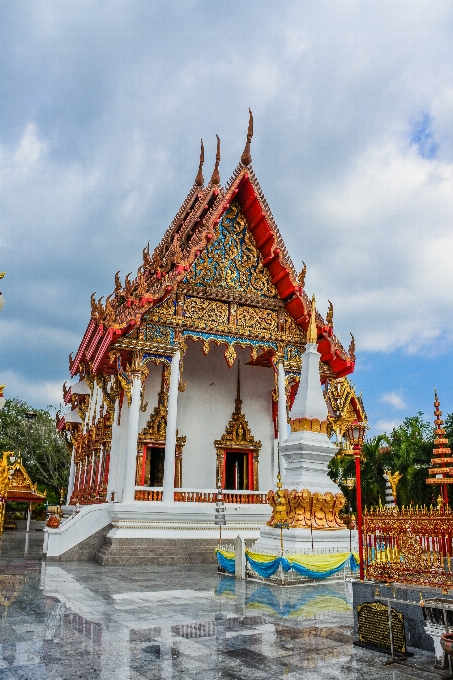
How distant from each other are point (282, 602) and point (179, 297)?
8418mm

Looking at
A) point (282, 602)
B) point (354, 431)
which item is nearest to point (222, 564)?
point (282, 602)

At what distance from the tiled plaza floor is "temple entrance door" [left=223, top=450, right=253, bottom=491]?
24.7 feet

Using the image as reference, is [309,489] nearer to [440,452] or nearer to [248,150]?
[440,452]

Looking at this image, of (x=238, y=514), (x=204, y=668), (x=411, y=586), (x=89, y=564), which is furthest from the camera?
(x=238, y=514)

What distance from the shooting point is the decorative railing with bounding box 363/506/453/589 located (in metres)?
4.77

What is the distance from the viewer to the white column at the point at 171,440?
12.3 m

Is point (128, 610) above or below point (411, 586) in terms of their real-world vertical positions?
below

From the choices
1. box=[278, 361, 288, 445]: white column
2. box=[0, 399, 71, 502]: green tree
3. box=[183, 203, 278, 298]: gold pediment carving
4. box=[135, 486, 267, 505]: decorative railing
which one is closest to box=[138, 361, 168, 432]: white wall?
box=[135, 486, 267, 505]: decorative railing

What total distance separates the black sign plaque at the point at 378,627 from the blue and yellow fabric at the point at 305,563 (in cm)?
354

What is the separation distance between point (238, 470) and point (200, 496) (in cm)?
321

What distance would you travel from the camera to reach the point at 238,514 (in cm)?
1297

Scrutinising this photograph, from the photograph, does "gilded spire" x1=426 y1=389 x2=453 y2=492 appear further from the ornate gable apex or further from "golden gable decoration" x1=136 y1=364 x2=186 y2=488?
"golden gable decoration" x1=136 y1=364 x2=186 y2=488

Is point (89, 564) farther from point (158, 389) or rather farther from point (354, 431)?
point (354, 431)

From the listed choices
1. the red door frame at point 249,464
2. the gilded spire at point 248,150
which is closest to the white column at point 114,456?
the red door frame at point 249,464
